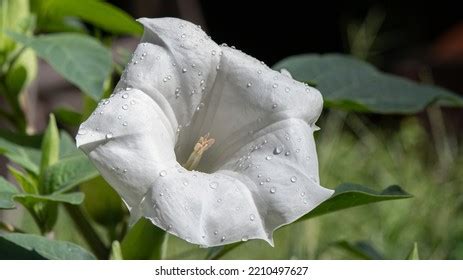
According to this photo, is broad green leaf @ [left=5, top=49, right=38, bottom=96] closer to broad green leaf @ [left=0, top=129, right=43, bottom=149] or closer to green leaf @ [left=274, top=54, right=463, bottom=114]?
broad green leaf @ [left=0, top=129, right=43, bottom=149]

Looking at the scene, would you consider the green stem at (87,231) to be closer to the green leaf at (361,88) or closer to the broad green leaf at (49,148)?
the broad green leaf at (49,148)

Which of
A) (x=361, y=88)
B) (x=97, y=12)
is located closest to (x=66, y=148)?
(x=97, y=12)

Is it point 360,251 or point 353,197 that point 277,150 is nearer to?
point 353,197

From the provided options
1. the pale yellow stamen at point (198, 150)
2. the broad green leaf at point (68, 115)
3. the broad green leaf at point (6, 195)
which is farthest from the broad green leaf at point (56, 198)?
the broad green leaf at point (68, 115)

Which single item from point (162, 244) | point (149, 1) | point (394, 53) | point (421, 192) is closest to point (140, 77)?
point (162, 244)
